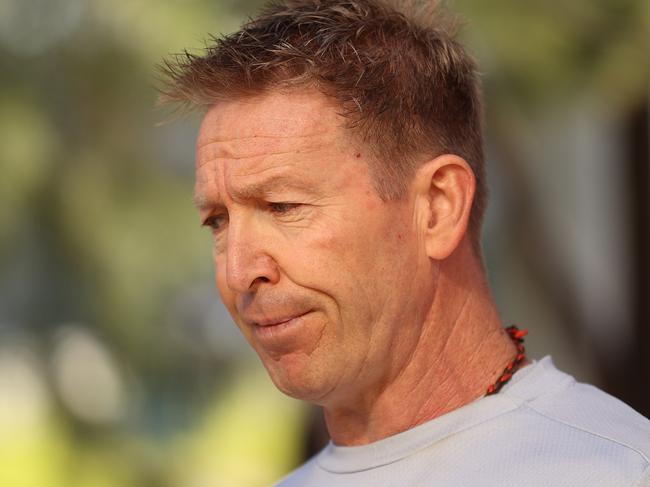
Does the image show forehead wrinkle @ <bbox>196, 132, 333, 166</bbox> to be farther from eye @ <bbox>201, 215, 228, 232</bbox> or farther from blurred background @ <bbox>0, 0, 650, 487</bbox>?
blurred background @ <bbox>0, 0, 650, 487</bbox>

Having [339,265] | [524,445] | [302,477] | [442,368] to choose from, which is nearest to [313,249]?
[339,265]

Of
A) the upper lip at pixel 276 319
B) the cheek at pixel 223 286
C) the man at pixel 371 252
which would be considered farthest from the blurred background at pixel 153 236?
the upper lip at pixel 276 319

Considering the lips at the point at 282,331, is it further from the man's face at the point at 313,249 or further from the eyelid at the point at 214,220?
the eyelid at the point at 214,220

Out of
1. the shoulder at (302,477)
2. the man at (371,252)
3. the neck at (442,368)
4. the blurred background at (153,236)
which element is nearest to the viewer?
the man at (371,252)

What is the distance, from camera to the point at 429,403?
2451mm

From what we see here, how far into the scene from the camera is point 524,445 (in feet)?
7.40

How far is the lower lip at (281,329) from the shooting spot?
2.34 metres

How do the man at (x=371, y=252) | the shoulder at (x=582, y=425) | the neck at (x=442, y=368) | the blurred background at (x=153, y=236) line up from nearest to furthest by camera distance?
the shoulder at (x=582, y=425) → the man at (x=371, y=252) → the neck at (x=442, y=368) → the blurred background at (x=153, y=236)

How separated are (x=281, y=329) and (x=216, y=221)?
1.05ft

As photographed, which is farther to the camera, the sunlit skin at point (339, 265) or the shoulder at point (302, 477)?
the shoulder at point (302, 477)

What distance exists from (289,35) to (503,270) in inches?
242

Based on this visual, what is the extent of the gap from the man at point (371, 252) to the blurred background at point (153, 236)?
4.22 m

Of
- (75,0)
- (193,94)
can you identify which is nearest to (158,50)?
(75,0)

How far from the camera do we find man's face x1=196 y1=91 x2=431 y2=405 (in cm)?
233
